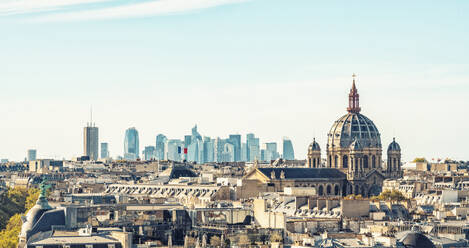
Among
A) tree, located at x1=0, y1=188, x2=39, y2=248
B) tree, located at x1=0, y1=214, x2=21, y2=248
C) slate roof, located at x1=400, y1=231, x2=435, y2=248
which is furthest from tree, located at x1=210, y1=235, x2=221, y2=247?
tree, located at x1=0, y1=188, x2=39, y2=248

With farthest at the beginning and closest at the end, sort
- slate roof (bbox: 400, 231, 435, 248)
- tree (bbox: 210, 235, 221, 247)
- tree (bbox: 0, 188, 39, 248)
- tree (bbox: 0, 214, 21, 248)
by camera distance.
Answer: tree (bbox: 0, 188, 39, 248), tree (bbox: 0, 214, 21, 248), tree (bbox: 210, 235, 221, 247), slate roof (bbox: 400, 231, 435, 248)

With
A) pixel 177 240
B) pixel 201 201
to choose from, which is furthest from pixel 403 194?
pixel 177 240

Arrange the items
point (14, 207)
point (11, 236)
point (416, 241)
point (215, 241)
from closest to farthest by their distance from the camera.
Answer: point (416, 241) < point (215, 241) < point (11, 236) < point (14, 207)

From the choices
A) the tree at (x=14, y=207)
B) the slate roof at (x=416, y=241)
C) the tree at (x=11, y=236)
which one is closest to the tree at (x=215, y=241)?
the slate roof at (x=416, y=241)

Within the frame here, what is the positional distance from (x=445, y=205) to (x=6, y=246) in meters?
54.4

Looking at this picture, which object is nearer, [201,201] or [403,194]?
[201,201]

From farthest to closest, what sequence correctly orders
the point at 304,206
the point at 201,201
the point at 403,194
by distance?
1. the point at 403,194
2. the point at 201,201
3. the point at 304,206

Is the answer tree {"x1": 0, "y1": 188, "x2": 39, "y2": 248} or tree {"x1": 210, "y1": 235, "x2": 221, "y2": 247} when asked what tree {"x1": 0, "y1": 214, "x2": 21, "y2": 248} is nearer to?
tree {"x1": 0, "y1": 188, "x2": 39, "y2": 248}

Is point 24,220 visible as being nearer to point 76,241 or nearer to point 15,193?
point 76,241

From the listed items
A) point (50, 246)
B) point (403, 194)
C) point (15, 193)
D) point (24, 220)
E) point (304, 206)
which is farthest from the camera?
point (403, 194)

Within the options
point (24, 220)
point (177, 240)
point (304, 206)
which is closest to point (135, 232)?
point (177, 240)

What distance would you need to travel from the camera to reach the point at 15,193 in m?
170

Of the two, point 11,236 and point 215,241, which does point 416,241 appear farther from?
point 11,236

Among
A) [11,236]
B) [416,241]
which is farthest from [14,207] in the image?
[416,241]
